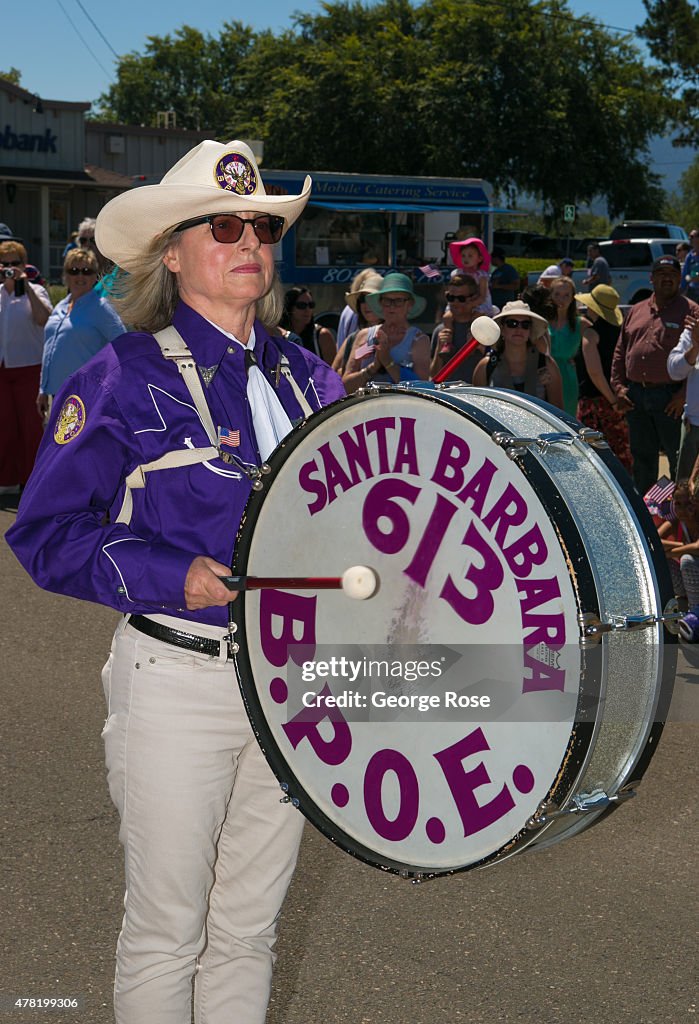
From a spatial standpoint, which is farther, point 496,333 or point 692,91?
point 692,91

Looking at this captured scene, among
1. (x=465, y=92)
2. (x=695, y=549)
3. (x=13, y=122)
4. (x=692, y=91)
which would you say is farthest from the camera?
(x=465, y=92)

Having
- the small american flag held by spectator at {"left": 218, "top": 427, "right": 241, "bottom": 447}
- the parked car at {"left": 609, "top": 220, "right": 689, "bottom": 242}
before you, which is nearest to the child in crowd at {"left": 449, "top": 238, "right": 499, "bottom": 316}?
the small american flag held by spectator at {"left": 218, "top": 427, "right": 241, "bottom": 447}

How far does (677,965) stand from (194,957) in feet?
4.87

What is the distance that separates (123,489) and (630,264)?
25424 mm

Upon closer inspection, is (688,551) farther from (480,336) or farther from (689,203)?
(689,203)

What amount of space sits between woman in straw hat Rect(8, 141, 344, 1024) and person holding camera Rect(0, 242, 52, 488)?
7.31m

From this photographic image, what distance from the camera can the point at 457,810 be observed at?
2.15m

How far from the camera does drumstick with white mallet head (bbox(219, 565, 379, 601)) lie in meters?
2.13

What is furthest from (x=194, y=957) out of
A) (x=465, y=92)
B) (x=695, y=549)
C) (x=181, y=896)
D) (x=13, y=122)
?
(x=465, y=92)

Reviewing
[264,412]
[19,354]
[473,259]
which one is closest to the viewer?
[264,412]

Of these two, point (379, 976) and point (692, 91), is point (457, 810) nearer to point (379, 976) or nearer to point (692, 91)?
point (379, 976)

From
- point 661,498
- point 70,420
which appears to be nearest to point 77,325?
point 661,498

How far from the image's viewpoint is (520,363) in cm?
685

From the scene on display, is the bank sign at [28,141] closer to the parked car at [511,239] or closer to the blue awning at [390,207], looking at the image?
the parked car at [511,239]
